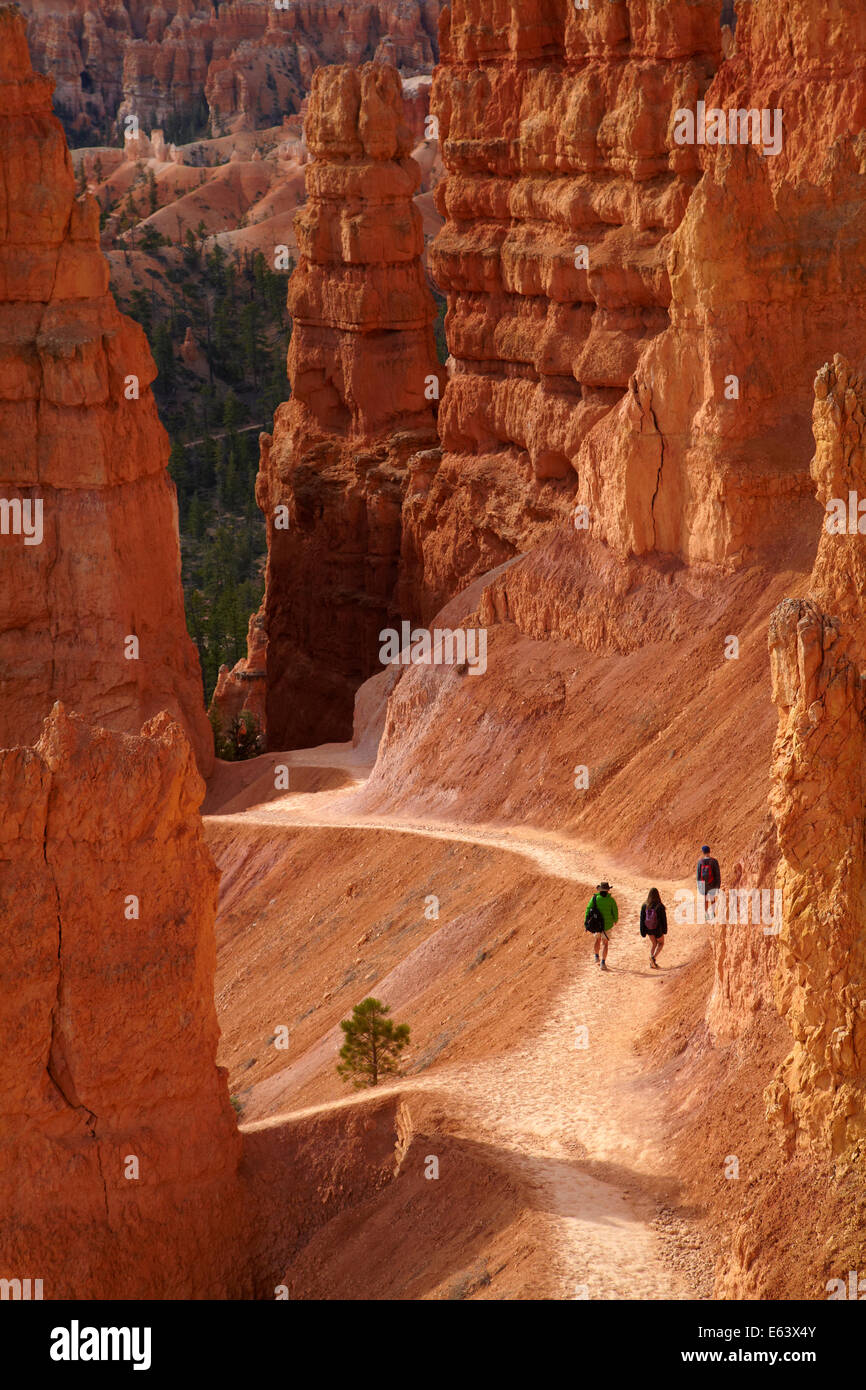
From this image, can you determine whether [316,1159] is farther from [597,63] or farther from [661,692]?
[597,63]

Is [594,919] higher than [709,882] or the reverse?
the reverse

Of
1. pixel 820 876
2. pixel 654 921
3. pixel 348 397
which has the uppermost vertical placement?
pixel 348 397

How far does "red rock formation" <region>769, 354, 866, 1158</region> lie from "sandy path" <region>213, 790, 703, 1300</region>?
90.8 inches

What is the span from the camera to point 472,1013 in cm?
3075

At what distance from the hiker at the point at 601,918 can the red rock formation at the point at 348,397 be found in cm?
2652

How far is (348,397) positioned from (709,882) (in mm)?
31441

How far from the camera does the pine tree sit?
2803cm

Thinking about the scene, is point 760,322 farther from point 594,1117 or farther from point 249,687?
point 249,687

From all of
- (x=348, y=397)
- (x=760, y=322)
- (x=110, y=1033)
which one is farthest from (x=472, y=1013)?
(x=348, y=397)

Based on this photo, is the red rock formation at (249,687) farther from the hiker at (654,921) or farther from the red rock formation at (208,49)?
the red rock formation at (208,49)

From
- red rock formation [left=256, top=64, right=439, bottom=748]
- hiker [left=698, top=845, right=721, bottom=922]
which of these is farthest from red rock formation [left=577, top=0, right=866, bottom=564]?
red rock formation [left=256, top=64, right=439, bottom=748]

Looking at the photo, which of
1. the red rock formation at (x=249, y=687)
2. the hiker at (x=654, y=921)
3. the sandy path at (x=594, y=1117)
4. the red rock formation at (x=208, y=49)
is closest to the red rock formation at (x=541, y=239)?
the red rock formation at (x=249, y=687)

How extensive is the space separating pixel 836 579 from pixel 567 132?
24306mm

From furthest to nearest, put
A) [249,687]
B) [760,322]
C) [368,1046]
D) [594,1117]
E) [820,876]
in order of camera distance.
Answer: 1. [249,687]
2. [760,322]
3. [368,1046]
4. [594,1117]
5. [820,876]
